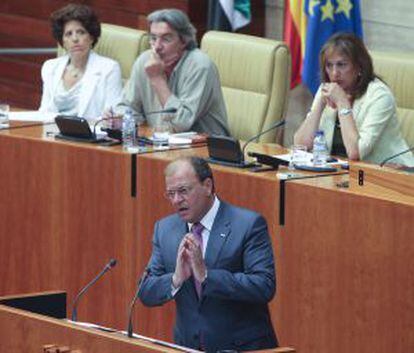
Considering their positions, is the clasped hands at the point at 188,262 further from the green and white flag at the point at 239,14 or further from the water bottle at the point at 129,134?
the green and white flag at the point at 239,14

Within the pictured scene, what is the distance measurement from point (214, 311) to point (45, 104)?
129 inches

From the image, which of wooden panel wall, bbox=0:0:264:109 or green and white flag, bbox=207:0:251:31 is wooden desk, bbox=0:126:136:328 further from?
wooden panel wall, bbox=0:0:264:109

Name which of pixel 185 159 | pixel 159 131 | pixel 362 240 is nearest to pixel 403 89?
pixel 159 131

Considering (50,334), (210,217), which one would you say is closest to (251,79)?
(210,217)

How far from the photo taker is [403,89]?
7.44m

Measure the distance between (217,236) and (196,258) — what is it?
22cm

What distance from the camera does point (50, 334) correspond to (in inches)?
198

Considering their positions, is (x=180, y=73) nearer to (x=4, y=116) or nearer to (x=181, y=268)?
(x=4, y=116)

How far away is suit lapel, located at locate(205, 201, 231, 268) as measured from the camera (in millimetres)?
5371

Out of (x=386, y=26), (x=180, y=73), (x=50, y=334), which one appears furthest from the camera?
(x=386, y=26)

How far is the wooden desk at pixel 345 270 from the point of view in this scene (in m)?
5.86

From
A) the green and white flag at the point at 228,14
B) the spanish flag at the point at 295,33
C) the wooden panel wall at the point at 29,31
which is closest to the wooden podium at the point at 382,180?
the spanish flag at the point at 295,33

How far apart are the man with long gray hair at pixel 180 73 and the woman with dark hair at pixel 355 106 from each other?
0.61 meters

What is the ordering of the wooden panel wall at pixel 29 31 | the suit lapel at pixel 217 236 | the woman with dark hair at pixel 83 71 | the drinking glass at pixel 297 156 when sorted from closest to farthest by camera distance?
the suit lapel at pixel 217 236
the drinking glass at pixel 297 156
the woman with dark hair at pixel 83 71
the wooden panel wall at pixel 29 31
